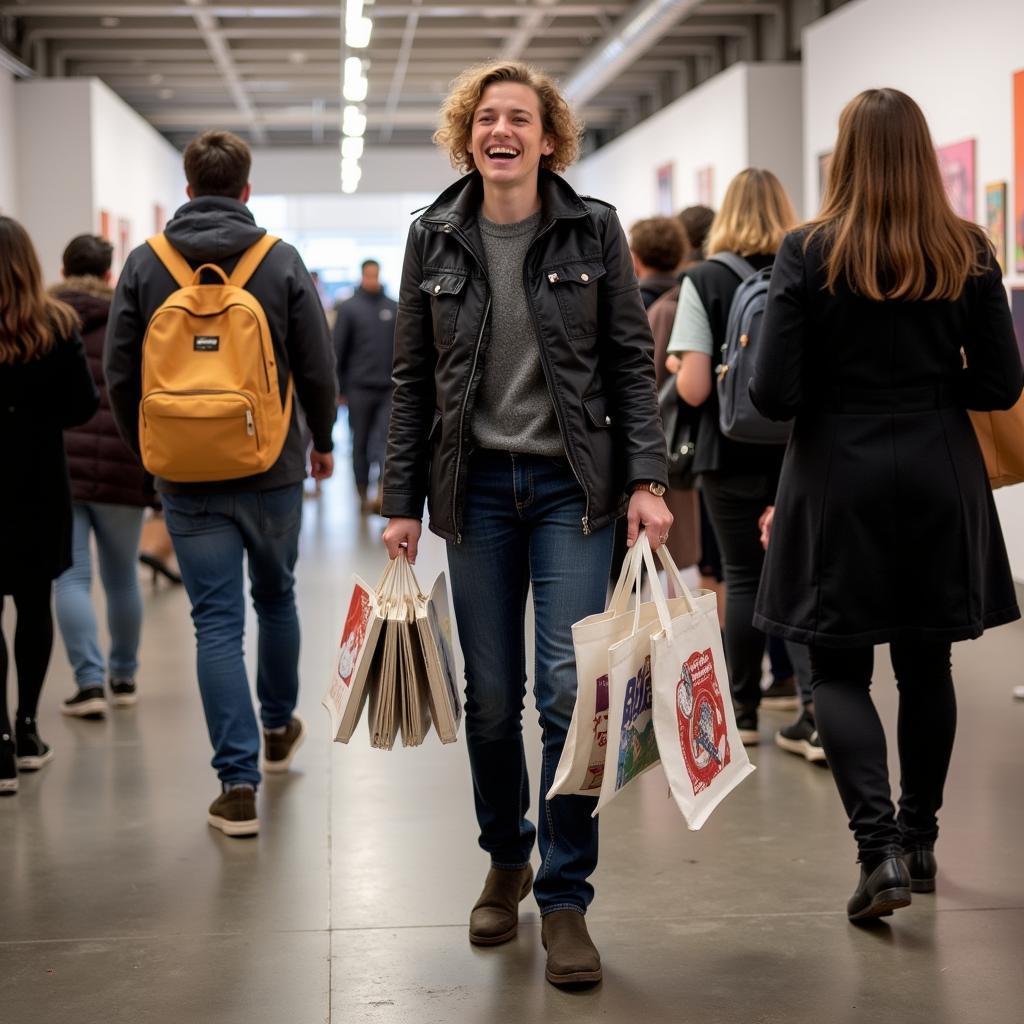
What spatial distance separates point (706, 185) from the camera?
14805mm

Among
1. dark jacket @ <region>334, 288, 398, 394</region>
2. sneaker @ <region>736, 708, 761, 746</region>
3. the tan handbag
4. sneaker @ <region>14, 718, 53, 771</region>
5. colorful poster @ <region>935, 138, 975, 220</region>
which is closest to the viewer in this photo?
the tan handbag

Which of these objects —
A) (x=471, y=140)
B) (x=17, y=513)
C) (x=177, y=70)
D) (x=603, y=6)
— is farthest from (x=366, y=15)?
(x=471, y=140)

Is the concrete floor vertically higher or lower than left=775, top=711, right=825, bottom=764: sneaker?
lower

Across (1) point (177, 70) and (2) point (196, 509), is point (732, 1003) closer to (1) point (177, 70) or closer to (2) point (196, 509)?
(2) point (196, 509)

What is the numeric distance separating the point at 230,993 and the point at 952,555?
1526 millimetres

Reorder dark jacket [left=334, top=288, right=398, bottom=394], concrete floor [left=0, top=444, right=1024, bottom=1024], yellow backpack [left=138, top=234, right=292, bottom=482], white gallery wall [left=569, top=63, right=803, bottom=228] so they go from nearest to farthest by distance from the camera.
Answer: concrete floor [left=0, top=444, right=1024, bottom=1024]
yellow backpack [left=138, top=234, right=292, bottom=482]
dark jacket [left=334, top=288, right=398, bottom=394]
white gallery wall [left=569, top=63, right=803, bottom=228]

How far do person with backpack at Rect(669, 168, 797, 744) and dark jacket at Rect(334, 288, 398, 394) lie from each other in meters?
7.29

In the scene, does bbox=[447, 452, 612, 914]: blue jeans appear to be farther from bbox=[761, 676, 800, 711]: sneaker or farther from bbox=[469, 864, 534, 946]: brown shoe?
bbox=[761, 676, 800, 711]: sneaker

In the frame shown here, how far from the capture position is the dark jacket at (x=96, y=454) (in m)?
4.93

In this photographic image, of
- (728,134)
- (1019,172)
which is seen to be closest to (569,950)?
(1019,172)

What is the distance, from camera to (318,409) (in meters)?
3.97


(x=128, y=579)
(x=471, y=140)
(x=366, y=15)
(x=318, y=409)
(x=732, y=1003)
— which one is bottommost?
(x=732, y=1003)

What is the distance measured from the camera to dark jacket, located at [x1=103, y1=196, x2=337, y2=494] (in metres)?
3.76

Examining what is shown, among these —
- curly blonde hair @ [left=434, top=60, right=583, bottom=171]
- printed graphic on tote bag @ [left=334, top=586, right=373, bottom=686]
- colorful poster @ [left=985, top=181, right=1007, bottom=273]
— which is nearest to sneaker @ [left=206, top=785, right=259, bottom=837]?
printed graphic on tote bag @ [left=334, top=586, right=373, bottom=686]
